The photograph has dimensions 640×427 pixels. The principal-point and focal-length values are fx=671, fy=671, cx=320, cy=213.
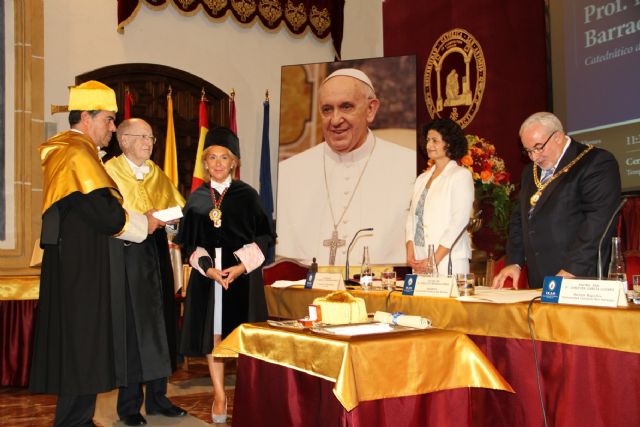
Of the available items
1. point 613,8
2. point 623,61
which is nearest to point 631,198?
point 623,61

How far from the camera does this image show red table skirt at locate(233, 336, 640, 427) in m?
2.13

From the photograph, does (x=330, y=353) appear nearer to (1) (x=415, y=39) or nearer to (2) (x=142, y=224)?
(2) (x=142, y=224)

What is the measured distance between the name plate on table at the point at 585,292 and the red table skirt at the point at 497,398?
0.16m

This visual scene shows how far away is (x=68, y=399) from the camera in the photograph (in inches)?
124

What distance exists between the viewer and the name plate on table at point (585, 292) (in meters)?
2.24

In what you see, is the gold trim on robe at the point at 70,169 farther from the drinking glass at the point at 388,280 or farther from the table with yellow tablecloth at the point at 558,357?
the table with yellow tablecloth at the point at 558,357

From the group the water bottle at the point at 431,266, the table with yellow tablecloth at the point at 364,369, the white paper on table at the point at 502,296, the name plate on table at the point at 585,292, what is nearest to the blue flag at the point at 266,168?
the water bottle at the point at 431,266

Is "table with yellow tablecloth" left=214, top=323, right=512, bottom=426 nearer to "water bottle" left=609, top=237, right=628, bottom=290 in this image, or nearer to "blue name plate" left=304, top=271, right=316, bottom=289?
"water bottle" left=609, top=237, right=628, bottom=290

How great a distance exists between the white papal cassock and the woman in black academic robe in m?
2.25

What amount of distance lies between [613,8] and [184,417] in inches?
156

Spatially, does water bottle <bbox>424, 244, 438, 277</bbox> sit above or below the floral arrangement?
below

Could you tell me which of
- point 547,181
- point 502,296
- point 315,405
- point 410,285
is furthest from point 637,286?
point 315,405

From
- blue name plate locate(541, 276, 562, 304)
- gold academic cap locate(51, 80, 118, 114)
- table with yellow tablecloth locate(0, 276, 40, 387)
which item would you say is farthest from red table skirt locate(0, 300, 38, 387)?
blue name plate locate(541, 276, 562, 304)

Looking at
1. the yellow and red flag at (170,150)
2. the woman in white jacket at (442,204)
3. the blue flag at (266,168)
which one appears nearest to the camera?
the woman in white jacket at (442,204)
